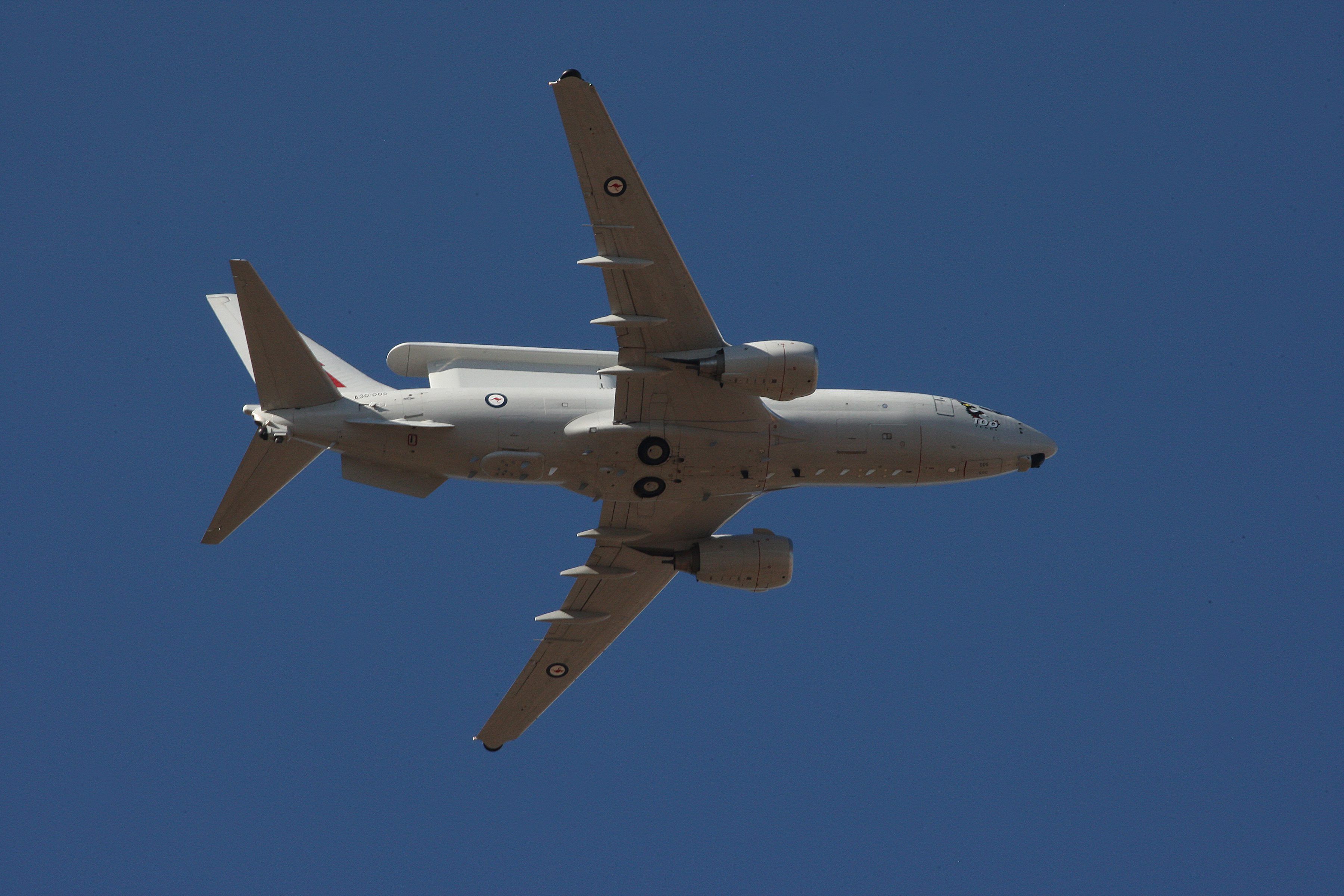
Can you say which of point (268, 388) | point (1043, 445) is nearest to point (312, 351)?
point (268, 388)

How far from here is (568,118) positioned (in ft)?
98.0

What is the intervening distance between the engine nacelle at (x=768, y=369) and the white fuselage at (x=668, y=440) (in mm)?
1645

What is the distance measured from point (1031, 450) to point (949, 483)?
223 centimetres

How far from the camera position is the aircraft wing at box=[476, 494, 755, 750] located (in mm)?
36531

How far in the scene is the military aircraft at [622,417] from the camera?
3134 centimetres

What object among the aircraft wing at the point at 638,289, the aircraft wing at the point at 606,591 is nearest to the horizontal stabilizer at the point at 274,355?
the aircraft wing at the point at 638,289

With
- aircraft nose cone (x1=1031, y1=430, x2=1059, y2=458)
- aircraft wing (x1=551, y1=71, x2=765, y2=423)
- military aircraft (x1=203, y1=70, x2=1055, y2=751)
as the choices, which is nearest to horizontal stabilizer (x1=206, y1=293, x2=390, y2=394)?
military aircraft (x1=203, y1=70, x2=1055, y2=751)

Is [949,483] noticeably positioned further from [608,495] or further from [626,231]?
[626,231]

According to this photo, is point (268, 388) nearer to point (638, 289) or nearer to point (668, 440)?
point (638, 289)

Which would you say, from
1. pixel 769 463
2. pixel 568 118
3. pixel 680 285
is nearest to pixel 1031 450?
pixel 769 463

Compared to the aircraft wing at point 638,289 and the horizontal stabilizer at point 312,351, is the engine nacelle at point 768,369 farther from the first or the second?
the horizontal stabilizer at point 312,351

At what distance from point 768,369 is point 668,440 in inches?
116

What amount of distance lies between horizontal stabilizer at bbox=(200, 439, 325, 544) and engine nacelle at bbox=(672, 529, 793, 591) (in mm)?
9769

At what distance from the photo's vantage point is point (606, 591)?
1508 inches
